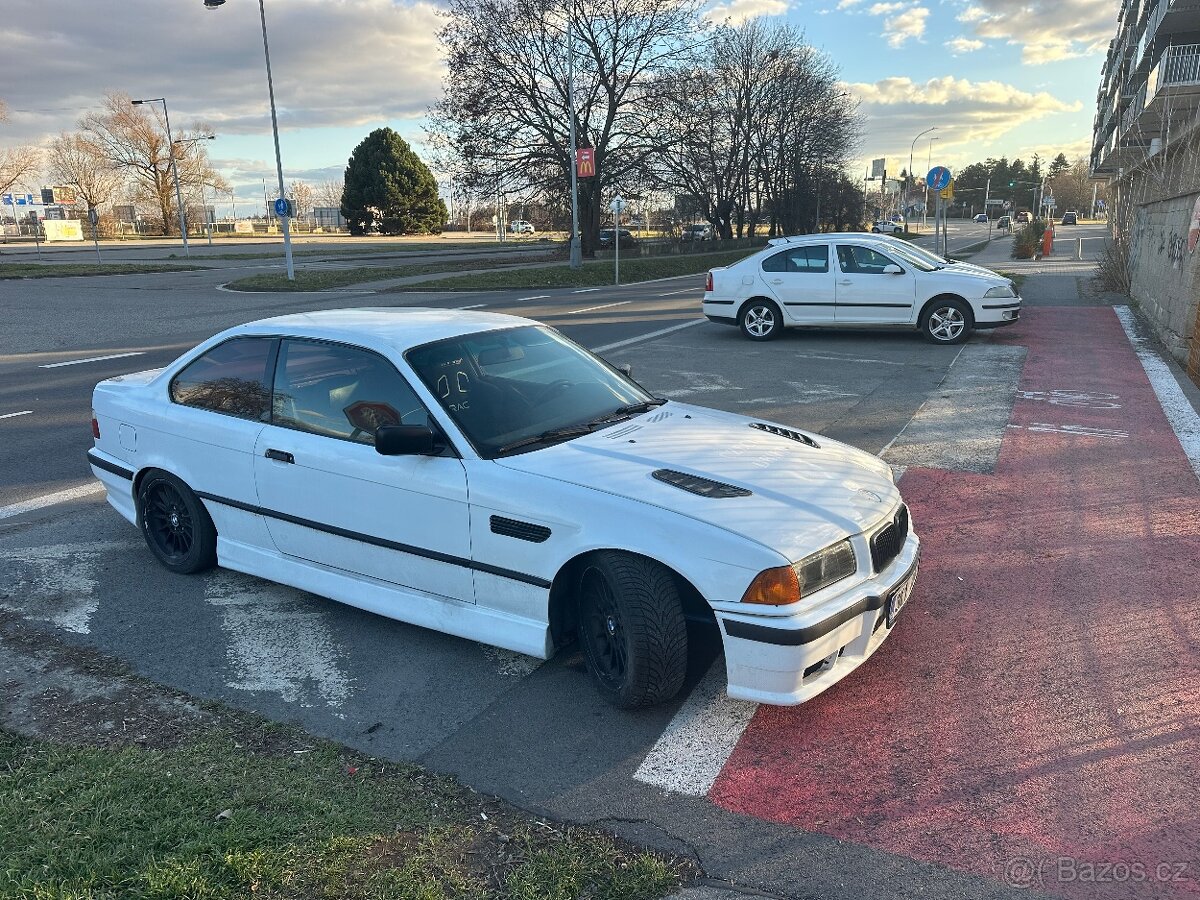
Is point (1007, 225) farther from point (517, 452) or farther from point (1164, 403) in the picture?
point (517, 452)

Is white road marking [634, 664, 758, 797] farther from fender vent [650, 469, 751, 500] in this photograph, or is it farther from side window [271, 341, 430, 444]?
side window [271, 341, 430, 444]

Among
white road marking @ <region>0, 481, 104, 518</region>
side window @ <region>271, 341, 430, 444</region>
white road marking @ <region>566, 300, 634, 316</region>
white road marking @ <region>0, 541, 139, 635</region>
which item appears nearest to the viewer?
side window @ <region>271, 341, 430, 444</region>

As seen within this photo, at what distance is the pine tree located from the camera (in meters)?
72.0

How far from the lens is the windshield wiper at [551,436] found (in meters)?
3.91

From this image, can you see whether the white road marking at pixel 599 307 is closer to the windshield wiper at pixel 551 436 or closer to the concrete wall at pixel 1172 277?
the concrete wall at pixel 1172 277

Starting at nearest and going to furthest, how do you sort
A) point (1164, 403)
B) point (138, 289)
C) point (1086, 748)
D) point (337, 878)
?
1. point (337, 878)
2. point (1086, 748)
3. point (1164, 403)
4. point (138, 289)

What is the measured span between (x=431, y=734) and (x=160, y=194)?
3160 inches

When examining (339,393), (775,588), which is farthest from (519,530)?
(339,393)

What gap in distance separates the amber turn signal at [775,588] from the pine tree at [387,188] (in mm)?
73646

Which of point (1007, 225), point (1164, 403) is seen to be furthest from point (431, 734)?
point (1007, 225)

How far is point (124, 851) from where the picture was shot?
8.73ft

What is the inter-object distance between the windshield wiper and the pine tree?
72.4 m

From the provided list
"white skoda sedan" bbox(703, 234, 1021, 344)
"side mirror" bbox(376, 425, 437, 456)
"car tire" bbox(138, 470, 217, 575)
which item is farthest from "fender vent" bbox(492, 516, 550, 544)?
"white skoda sedan" bbox(703, 234, 1021, 344)

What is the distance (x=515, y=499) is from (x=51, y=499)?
15.5 ft
